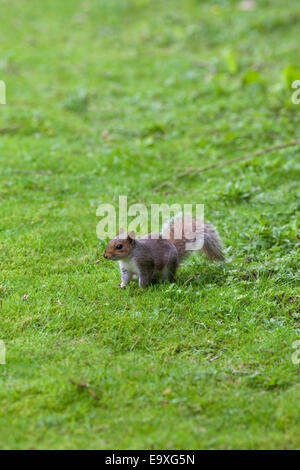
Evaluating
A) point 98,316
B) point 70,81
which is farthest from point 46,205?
point 70,81

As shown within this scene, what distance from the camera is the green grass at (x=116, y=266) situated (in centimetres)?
336

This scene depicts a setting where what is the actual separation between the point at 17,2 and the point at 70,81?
217 inches

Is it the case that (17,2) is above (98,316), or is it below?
above

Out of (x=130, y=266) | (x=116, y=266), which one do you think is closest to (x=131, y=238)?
(x=130, y=266)

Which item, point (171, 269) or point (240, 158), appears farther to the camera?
point (240, 158)

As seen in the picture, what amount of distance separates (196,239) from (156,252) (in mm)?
458

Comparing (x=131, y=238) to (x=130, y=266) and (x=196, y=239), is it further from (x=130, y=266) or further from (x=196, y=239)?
(x=196, y=239)

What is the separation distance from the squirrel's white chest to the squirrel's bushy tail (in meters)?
0.48

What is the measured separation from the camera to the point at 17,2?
594 inches

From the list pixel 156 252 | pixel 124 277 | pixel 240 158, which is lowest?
pixel 124 277

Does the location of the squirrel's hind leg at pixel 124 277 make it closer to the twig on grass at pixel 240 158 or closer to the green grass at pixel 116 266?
the green grass at pixel 116 266

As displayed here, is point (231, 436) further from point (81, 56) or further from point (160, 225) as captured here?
point (81, 56)

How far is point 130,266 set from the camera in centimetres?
465

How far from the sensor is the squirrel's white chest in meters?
4.63
